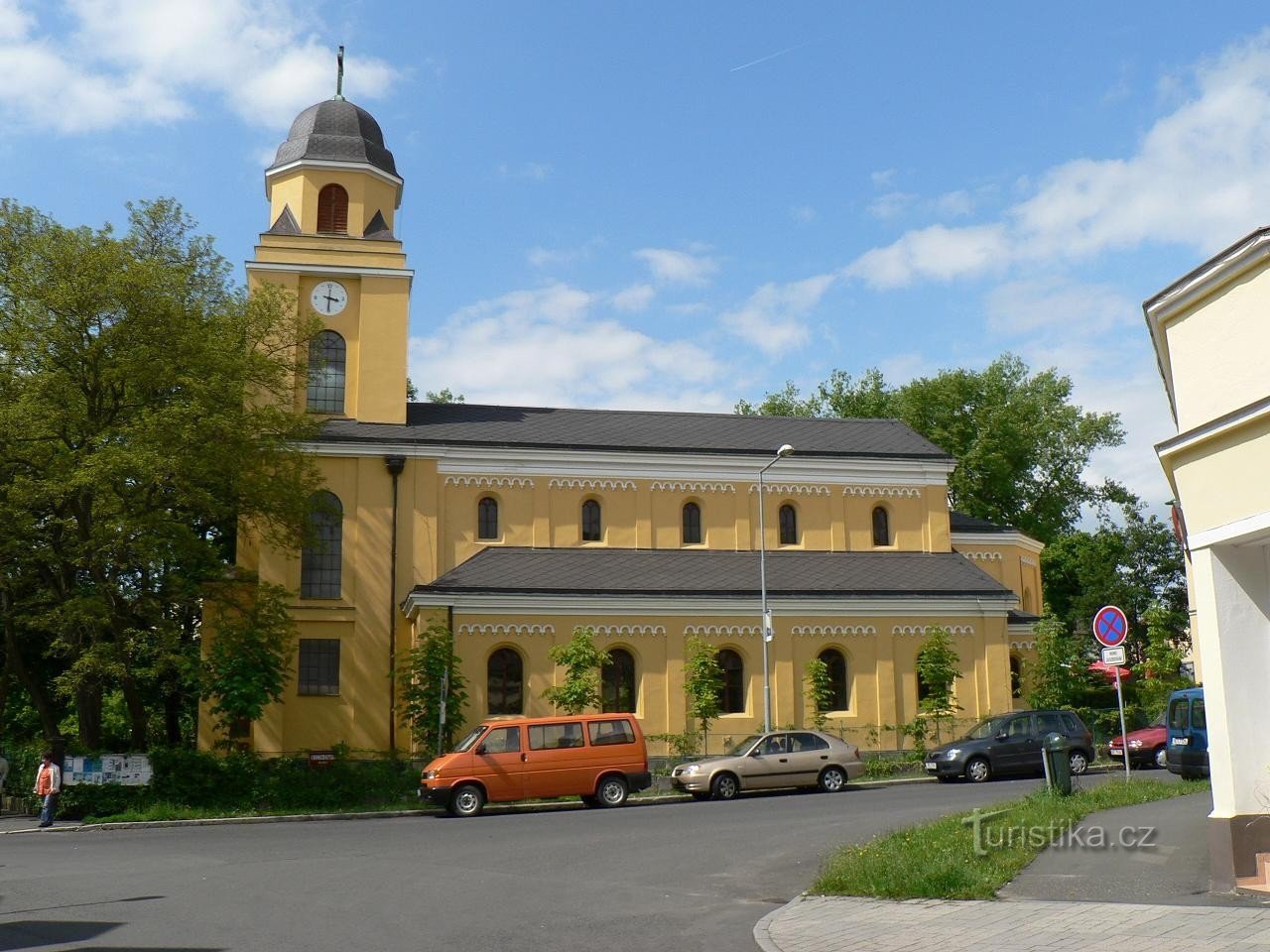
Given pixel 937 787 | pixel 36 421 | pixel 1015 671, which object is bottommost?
pixel 937 787

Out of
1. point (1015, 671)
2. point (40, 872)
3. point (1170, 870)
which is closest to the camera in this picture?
point (1170, 870)

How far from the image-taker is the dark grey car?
2841 centimetres

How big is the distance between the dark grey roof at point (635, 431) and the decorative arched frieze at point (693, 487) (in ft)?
3.38

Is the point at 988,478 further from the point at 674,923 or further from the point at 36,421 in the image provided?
the point at 674,923

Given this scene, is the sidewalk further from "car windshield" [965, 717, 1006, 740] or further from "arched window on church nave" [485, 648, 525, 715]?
"arched window on church nave" [485, 648, 525, 715]

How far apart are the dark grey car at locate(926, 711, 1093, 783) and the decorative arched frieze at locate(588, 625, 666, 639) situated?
28.0ft

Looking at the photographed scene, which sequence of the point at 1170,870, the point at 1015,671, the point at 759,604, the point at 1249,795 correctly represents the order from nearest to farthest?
the point at 1249,795, the point at 1170,870, the point at 759,604, the point at 1015,671

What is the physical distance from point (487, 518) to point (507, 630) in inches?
190

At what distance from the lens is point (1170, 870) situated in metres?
11.8

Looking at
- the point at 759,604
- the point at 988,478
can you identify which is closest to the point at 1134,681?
the point at 988,478

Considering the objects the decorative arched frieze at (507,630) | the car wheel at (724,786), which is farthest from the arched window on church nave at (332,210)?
the car wheel at (724,786)

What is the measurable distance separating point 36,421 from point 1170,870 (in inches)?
915

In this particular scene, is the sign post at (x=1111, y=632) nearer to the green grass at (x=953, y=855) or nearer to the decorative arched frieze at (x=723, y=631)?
the green grass at (x=953, y=855)

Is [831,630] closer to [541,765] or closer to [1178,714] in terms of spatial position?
[1178,714]
